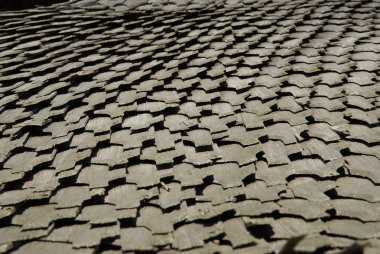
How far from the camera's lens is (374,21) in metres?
5.11

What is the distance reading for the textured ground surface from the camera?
2295mm

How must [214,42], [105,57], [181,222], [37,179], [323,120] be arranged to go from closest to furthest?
[181,222] < [37,179] < [323,120] < [105,57] < [214,42]

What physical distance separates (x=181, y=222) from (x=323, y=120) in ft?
5.81

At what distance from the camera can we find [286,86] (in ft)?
12.2

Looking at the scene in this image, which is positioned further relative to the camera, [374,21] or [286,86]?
[374,21]

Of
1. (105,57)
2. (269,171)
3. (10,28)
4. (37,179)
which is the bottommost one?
(269,171)

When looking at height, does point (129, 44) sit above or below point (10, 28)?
below

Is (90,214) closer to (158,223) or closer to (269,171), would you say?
(158,223)

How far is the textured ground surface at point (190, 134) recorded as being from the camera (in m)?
2.29

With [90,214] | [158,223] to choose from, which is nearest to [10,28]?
[90,214]

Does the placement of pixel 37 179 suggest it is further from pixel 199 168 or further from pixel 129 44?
pixel 129 44

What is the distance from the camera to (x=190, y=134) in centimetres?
312

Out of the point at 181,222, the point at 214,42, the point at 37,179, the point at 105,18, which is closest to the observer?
the point at 181,222

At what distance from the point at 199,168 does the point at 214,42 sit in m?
2.35
